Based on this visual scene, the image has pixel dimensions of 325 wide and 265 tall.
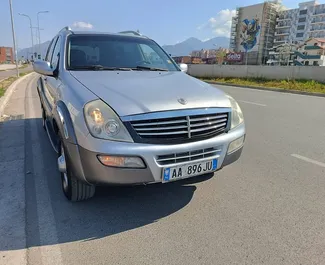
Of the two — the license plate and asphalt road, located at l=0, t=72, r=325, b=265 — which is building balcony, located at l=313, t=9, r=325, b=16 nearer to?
asphalt road, located at l=0, t=72, r=325, b=265

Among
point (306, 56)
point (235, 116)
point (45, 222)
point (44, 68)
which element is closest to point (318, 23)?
point (306, 56)

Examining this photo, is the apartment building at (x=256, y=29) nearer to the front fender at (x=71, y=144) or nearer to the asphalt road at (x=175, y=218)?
the asphalt road at (x=175, y=218)

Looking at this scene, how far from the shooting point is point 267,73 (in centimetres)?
2275

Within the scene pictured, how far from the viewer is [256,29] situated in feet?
321

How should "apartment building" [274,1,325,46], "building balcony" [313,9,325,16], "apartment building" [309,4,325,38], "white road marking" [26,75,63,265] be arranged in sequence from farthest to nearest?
"apartment building" [274,1,325,46] < "apartment building" [309,4,325,38] < "building balcony" [313,9,325,16] < "white road marking" [26,75,63,265]

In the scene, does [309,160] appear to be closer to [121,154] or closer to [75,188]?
[121,154]

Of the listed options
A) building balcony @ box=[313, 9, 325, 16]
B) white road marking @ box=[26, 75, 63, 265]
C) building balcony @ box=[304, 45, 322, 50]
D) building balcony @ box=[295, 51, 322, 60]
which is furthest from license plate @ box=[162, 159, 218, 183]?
building balcony @ box=[313, 9, 325, 16]

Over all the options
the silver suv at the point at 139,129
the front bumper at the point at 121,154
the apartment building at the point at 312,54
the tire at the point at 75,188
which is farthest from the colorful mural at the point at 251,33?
the front bumper at the point at 121,154

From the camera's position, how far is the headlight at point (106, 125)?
7.58 feet

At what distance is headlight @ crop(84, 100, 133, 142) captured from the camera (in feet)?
7.58

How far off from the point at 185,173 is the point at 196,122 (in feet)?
1.55

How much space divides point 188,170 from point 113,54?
2053 mm

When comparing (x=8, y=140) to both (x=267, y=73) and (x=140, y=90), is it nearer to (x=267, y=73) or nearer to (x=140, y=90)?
(x=140, y=90)

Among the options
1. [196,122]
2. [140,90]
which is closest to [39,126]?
[140,90]
